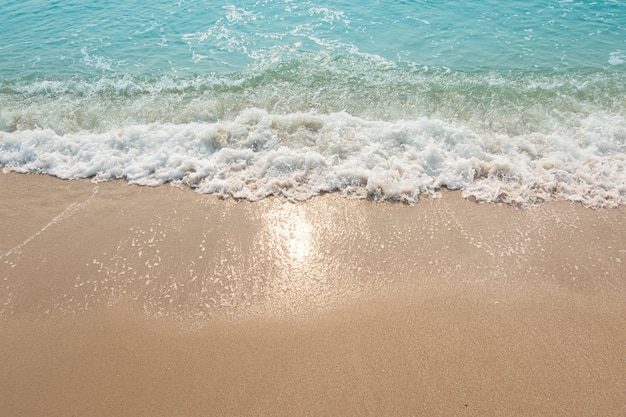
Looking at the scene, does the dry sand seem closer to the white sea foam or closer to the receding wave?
the white sea foam

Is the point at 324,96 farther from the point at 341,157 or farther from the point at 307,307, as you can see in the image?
the point at 307,307

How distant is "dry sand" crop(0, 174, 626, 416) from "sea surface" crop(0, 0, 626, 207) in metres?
0.73

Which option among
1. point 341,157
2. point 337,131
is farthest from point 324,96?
point 341,157

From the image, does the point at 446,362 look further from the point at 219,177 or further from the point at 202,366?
the point at 219,177

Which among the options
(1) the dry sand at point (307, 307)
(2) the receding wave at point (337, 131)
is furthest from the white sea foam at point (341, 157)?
(1) the dry sand at point (307, 307)

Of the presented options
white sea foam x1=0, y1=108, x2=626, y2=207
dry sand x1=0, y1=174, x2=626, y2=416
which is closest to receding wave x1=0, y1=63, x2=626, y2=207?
white sea foam x1=0, y1=108, x2=626, y2=207

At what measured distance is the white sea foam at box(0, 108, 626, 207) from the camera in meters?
6.82

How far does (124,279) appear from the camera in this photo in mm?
5562

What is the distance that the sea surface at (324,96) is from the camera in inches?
281

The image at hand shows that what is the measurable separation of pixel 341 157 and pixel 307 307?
341 centimetres

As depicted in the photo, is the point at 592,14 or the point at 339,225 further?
the point at 592,14

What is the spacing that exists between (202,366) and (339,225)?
289cm

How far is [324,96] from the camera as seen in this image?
9.55m

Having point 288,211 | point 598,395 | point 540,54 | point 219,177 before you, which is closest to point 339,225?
point 288,211
